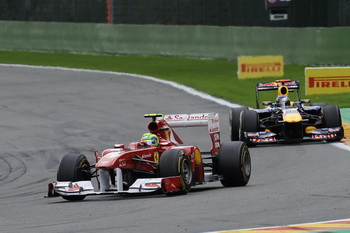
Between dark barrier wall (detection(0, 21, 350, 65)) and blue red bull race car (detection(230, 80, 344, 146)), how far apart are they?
19236 millimetres

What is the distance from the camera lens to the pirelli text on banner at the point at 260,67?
3866 centimetres

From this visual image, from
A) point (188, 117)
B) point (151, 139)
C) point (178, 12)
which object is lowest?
point (151, 139)

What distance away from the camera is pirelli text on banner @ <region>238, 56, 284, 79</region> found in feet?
127

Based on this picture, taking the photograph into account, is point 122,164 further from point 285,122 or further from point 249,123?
point 249,123

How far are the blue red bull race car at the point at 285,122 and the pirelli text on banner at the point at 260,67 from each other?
16568 mm

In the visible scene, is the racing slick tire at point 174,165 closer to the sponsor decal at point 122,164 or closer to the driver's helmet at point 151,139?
the sponsor decal at point 122,164

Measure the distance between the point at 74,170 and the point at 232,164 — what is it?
7.54 feet

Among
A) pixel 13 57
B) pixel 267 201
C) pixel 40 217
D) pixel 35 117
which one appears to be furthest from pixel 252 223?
pixel 13 57

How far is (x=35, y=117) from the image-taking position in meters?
27.9

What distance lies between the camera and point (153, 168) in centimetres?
1432

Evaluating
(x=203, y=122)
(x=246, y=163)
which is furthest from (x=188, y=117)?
(x=246, y=163)

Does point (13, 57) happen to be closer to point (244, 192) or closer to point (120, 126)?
point (120, 126)

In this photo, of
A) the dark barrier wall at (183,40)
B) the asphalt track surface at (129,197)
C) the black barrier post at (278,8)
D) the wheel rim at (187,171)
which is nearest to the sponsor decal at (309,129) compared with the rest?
the asphalt track surface at (129,197)

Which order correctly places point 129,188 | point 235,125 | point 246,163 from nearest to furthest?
point 129,188 < point 246,163 < point 235,125
